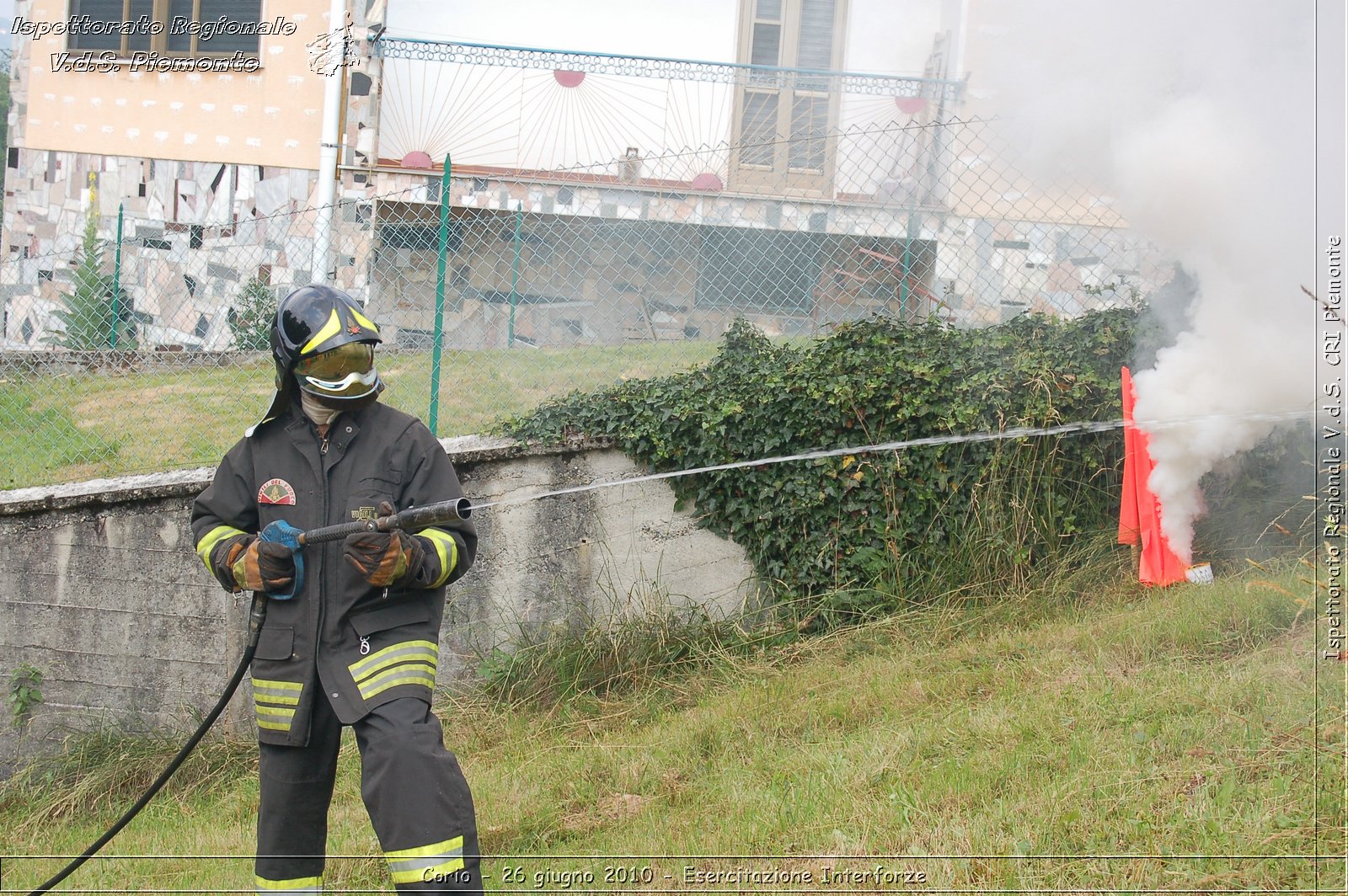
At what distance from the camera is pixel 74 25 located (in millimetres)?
11398

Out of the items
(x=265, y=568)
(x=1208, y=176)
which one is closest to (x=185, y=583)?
(x=265, y=568)

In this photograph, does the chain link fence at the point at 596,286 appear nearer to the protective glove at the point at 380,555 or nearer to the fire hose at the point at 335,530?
the fire hose at the point at 335,530

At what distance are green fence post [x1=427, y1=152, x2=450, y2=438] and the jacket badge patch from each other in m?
2.52

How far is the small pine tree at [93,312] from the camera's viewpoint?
22.4 feet

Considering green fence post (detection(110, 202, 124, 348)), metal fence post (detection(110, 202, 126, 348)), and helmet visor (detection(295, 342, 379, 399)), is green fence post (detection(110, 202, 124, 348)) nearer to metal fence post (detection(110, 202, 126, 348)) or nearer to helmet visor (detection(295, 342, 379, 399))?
metal fence post (detection(110, 202, 126, 348))

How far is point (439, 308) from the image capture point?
5684mm

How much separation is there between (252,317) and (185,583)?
6.91 ft

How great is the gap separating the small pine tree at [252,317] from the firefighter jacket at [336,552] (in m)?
3.70

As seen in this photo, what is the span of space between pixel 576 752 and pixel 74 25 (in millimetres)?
10885

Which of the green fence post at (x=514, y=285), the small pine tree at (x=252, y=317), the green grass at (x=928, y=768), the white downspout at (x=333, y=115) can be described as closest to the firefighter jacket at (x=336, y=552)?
the green grass at (x=928, y=768)

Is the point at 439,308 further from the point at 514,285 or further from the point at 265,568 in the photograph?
the point at 265,568

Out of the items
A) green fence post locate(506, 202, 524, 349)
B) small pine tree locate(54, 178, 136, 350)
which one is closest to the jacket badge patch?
green fence post locate(506, 202, 524, 349)

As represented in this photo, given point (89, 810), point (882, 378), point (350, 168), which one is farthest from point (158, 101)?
point (882, 378)

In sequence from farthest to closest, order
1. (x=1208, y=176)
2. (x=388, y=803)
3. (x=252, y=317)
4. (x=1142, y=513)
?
(x=252, y=317) → (x=1142, y=513) → (x=1208, y=176) → (x=388, y=803)
